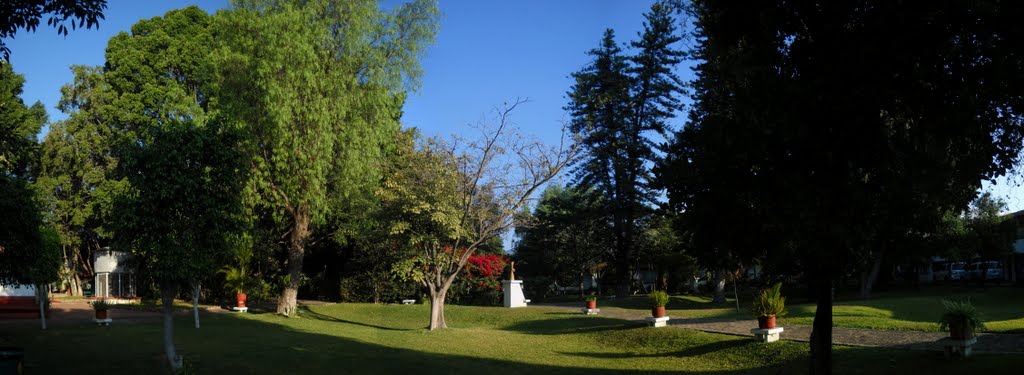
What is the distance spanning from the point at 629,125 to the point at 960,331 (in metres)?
25.5

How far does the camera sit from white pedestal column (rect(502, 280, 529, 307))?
97.0ft

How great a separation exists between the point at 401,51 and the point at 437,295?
1182 centimetres

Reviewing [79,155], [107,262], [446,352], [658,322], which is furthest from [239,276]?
[658,322]

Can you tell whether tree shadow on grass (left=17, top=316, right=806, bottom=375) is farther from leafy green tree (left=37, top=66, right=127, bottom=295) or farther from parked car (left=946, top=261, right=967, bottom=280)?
parked car (left=946, top=261, right=967, bottom=280)

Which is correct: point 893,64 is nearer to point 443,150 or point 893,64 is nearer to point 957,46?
point 957,46

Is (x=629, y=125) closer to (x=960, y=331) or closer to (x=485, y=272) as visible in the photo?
(x=485, y=272)


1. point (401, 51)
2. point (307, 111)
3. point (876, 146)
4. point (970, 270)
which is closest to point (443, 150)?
point (307, 111)

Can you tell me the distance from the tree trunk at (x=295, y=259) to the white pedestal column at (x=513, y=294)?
355 inches

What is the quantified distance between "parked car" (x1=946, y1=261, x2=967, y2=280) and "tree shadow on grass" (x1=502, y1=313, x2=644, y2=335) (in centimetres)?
3399

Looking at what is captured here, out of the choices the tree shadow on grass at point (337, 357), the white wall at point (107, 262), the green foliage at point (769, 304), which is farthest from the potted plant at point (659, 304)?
the white wall at point (107, 262)

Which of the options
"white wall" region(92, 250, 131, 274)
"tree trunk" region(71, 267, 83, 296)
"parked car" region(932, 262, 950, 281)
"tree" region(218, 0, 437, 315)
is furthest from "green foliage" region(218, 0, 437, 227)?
"parked car" region(932, 262, 950, 281)

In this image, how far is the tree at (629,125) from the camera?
35.5m

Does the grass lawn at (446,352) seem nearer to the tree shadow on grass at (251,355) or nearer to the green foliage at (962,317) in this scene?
the tree shadow on grass at (251,355)

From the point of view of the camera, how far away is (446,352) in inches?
642
